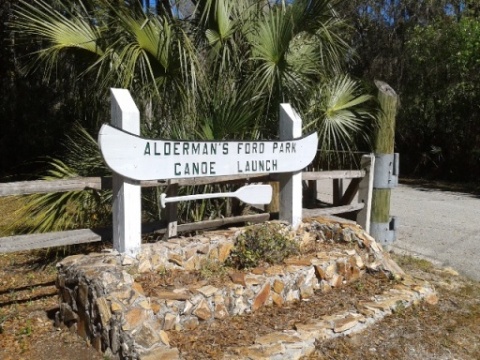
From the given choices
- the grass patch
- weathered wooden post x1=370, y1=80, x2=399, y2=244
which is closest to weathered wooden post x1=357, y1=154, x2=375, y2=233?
weathered wooden post x1=370, y1=80, x2=399, y2=244

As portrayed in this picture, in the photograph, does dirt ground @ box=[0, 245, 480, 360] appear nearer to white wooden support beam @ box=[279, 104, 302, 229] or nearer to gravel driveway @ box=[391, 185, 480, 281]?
white wooden support beam @ box=[279, 104, 302, 229]

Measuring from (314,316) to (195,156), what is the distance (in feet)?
5.11

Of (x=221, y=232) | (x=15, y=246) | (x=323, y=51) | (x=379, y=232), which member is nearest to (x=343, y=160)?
(x=379, y=232)

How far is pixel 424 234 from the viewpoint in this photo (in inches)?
308

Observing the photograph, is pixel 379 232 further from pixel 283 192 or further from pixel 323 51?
pixel 323 51

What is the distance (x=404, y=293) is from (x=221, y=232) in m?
1.69

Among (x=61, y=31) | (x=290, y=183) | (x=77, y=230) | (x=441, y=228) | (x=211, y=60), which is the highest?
(x=61, y=31)

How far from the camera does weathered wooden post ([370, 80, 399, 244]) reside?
5.93 meters

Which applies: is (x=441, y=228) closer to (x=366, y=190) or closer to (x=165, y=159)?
(x=366, y=190)

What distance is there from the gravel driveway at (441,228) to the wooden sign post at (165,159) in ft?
9.02

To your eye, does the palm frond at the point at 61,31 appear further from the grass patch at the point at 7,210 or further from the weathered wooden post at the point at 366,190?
the weathered wooden post at the point at 366,190

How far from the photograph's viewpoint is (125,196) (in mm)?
3709

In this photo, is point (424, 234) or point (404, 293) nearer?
point (404, 293)

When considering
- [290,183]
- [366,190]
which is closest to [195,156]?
[290,183]
